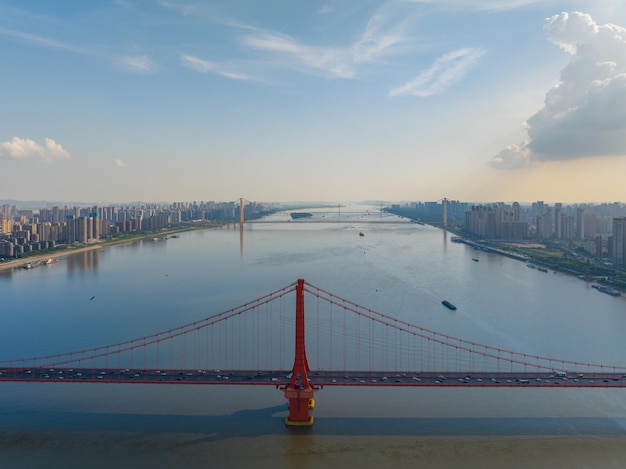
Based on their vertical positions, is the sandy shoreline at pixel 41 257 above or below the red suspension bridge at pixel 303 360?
above

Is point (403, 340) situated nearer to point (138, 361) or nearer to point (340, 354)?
point (340, 354)

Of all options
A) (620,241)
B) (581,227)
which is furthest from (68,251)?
(581,227)

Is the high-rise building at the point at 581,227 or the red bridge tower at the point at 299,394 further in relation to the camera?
the high-rise building at the point at 581,227

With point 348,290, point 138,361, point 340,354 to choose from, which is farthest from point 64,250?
point 340,354

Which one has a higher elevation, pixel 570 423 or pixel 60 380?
pixel 60 380

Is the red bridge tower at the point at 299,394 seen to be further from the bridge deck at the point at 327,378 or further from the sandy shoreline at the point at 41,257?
the sandy shoreline at the point at 41,257

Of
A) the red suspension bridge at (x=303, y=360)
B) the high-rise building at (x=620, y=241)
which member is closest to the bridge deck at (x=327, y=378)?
the red suspension bridge at (x=303, y=360)

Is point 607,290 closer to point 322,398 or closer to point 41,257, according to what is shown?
point 322,398

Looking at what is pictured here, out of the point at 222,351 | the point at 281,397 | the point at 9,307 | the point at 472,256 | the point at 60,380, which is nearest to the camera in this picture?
the point at 60,380

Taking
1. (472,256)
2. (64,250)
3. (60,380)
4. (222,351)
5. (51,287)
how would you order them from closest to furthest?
(60,380), (222,351), (51,287), (472,256), (64,250)
